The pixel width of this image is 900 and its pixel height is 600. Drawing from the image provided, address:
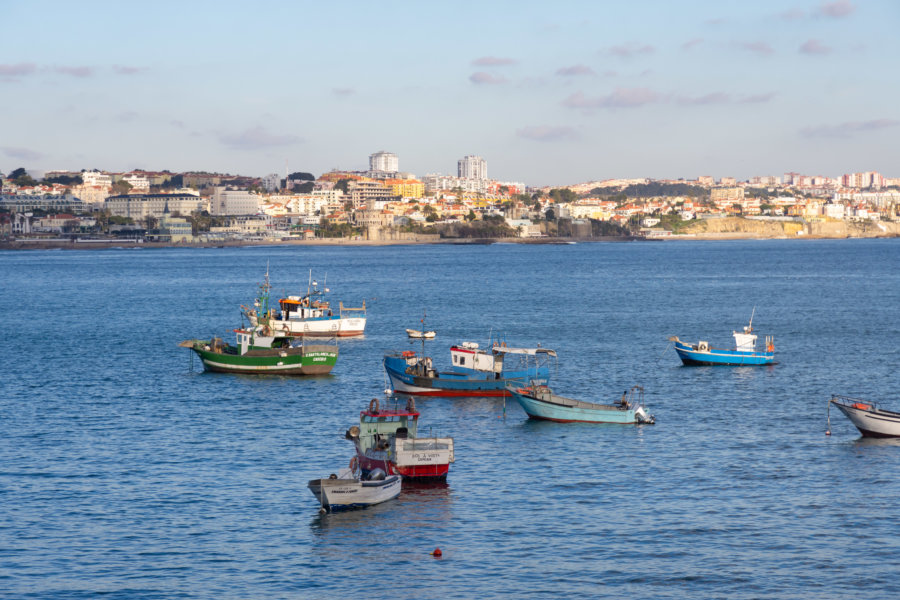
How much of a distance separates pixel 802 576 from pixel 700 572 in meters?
1.80

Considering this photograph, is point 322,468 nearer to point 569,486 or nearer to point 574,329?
point 569,486

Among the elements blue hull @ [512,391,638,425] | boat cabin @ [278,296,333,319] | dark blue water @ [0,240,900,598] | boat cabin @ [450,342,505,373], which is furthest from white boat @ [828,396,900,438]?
boat cabin @ [278,296,333,319]

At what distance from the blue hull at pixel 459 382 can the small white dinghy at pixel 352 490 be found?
13464 millimetres

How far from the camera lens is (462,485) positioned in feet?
84.5

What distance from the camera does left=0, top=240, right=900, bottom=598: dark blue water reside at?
19859 mm

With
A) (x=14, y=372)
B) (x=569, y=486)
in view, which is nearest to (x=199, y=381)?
(x=14, y=372)

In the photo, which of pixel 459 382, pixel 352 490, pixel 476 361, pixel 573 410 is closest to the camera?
pixel 352 490

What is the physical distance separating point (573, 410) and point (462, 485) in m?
8.06

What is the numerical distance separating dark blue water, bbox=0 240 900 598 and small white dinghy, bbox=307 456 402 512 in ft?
1.11

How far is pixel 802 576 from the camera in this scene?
64.9 feet

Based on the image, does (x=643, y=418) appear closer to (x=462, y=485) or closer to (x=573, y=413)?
(x=573, y=413)

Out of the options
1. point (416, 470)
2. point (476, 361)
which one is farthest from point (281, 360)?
point (416, 470)

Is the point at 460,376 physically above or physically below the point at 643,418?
above

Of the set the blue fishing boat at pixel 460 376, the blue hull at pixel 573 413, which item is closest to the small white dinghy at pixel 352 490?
the blue hull at pixel 573 413
